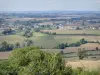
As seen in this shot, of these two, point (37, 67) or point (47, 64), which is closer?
point (37, 67)

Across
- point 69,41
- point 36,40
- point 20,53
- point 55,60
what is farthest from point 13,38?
point 55,60

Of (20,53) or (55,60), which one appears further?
(20,53)

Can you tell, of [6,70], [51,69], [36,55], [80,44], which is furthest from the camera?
[80,44]

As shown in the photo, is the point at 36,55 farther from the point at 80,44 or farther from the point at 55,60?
the point at 80,44

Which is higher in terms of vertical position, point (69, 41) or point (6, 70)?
point (6, 70)

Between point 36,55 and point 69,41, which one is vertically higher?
point 36,55

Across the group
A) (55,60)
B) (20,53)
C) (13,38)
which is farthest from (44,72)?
(13,38)

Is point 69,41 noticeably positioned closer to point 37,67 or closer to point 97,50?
point 97,50

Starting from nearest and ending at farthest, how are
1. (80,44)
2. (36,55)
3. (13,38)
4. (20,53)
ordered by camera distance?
(36,55), (20,53), (80,44), (13,38)

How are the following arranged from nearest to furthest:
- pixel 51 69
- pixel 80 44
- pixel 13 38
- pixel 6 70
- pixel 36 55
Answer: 1. pixel 51 69
2. pixel 6 70
3. pixel 36 55
4. pixel 80 44
5. pixel 13 38
